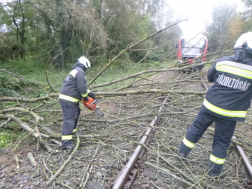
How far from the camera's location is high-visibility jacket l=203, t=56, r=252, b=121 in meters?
2.14

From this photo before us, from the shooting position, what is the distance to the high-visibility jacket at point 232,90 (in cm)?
214

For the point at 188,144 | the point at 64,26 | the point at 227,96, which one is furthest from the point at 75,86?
the point at 64,26

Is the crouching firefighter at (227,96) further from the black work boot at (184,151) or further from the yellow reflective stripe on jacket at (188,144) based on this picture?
the black work boot at (184,151)

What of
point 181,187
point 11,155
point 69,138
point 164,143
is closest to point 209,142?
point 164,143

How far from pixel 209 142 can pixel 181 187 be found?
1.47 m

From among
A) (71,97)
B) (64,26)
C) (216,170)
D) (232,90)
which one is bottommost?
(216,170)

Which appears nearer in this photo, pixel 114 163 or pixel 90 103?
pixel 114 163

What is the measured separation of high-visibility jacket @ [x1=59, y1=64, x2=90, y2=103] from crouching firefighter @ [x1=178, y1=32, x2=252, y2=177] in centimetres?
205

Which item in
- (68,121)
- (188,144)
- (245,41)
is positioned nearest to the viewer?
(245,41)

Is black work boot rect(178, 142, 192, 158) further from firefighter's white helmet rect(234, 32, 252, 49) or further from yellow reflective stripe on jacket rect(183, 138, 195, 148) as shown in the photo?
firefighter's white helmet rect(234, 32, 252, 49)

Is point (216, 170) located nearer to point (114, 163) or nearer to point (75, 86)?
point (114, 163)

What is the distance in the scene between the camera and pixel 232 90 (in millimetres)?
2221

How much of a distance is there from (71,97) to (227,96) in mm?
2568

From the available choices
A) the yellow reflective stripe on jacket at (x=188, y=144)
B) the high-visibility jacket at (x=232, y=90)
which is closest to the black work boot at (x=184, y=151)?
the yellow reflective stripe on jacket at (x=188, y=144)
